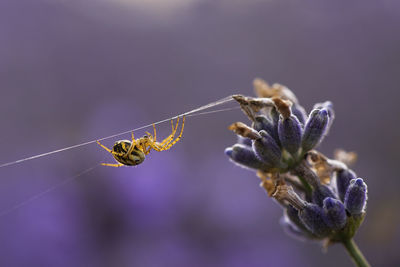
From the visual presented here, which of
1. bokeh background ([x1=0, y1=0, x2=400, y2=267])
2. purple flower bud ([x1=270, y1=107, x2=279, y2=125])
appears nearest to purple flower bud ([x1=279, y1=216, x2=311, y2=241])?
purple flower bud ([x1=270, y1=107, x2=279, y2=125])

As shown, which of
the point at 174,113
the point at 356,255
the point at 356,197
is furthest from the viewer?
the point at 174,113

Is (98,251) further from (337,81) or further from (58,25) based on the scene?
(58,25)

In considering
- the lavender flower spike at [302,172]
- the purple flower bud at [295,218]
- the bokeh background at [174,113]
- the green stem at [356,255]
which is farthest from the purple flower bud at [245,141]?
the bokeh background at [174,113]

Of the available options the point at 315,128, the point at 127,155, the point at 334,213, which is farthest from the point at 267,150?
the point at 127,155

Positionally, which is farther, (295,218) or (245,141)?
(245,141)

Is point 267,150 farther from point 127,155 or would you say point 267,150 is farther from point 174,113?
point 174,113

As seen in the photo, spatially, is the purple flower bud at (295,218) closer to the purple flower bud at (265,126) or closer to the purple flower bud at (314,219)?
the purple flower bud at (314,219)

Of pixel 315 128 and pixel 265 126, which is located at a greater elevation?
pixel 265 126

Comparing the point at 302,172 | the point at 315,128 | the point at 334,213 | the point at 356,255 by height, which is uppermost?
the point at 315,128
